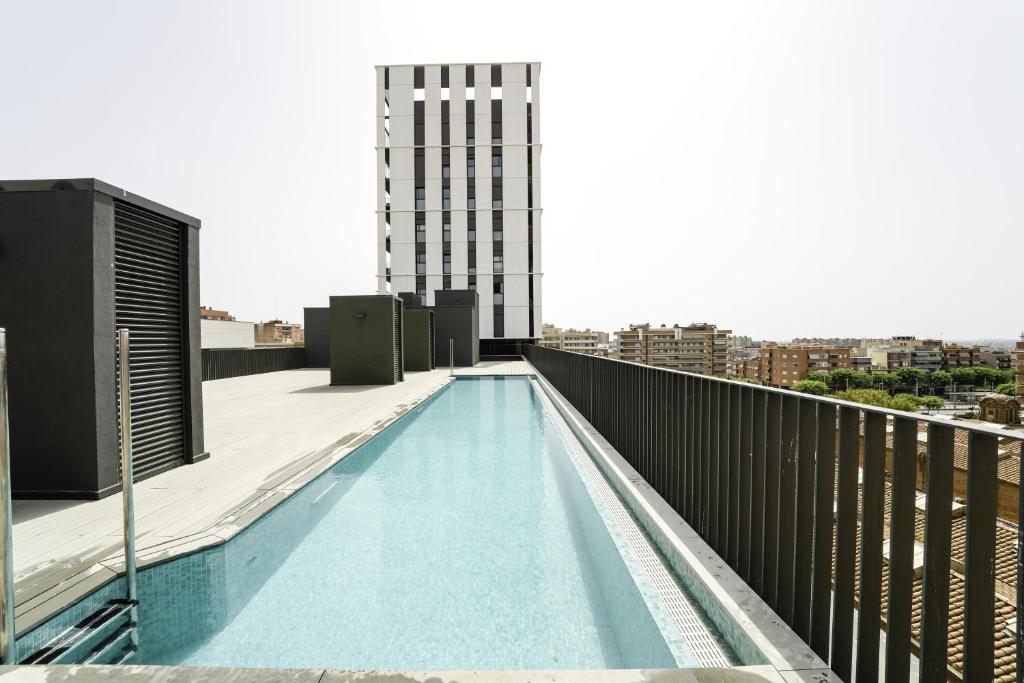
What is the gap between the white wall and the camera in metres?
22.3

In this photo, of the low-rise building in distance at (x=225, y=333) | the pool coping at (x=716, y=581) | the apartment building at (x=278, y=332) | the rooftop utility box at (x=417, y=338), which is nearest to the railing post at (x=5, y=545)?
the pool coping at (x=716, y=581)

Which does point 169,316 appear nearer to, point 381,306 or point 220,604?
point 220,604

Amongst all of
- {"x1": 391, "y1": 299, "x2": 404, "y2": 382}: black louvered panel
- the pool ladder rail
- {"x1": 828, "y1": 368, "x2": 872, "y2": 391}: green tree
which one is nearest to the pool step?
the pool ladder rail

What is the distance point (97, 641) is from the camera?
82.1 inches

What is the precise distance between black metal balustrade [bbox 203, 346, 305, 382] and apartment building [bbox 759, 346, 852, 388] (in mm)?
112644

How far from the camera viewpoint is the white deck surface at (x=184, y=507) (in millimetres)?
2400

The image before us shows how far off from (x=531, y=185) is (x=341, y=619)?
3170 cm

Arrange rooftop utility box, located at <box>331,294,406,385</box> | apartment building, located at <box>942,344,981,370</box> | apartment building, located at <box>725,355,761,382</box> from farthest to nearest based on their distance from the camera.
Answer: apartment building, located at <box>725,355,761,382</box> < apartment building, located at <box>942,344,981,370</box> < rooftop utility box, located at <box>331,294,406,385</box>

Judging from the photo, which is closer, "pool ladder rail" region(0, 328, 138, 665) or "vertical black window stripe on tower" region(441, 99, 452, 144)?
"pool ladder rail" region(0, 328, 138, 665)

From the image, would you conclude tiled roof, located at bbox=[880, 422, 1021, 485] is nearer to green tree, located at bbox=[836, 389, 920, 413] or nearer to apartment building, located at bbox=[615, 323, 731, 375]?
green tree, located at bbox=[836, 389, 920, 413]

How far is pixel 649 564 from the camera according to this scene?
8.73 ft

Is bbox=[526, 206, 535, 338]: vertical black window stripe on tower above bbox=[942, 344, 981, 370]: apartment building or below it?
above

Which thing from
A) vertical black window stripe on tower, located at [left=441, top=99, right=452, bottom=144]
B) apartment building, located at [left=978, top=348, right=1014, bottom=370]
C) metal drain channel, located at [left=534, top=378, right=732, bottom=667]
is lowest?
→ apartment building, located at [left=978, top=348, right=1014, bottom=370]

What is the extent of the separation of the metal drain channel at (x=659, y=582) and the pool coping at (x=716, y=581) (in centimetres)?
6
